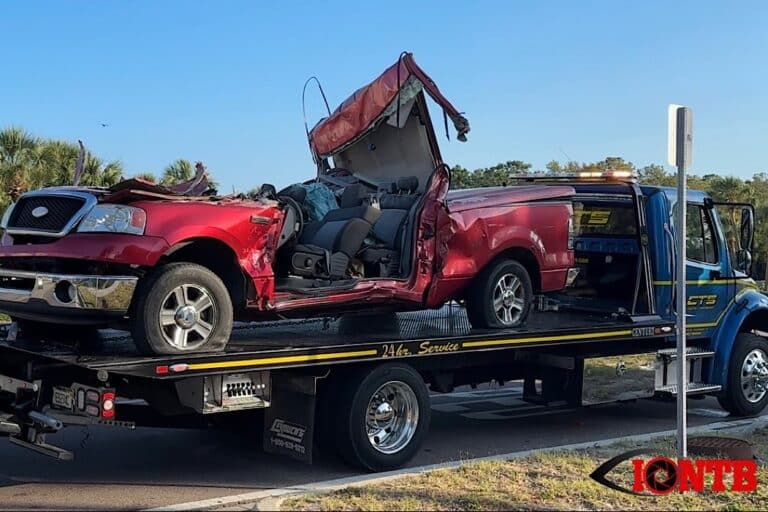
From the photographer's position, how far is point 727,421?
9.55 meters

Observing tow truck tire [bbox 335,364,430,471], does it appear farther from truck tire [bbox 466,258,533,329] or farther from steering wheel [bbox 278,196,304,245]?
steering wheel [bbox 278,196,304,245]

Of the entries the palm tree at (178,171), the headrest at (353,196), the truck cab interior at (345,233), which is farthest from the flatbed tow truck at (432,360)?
the palm tree at (178,171)

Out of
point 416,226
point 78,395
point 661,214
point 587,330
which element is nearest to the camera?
point 78,395

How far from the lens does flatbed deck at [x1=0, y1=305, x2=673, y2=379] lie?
565cm

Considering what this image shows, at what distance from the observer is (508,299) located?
8258mm

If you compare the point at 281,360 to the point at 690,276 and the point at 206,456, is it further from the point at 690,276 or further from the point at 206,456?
the point at 690,276

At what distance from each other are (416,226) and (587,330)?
2.15m

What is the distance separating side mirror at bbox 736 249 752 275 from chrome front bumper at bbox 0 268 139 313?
23.7 feet

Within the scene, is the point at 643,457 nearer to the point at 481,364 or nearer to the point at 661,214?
the point at 481,364

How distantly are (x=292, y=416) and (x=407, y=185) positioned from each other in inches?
108

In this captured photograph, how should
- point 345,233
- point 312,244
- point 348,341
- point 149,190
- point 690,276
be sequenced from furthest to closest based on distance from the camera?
point 690,276 < point 312,244 < point 345,233 < point 348,341 < point 149,190

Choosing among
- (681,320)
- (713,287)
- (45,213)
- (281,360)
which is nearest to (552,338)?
(681,320)

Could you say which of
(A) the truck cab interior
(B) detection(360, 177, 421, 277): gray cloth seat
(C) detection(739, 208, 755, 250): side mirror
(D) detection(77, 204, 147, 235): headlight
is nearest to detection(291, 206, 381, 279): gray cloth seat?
(A) the truck cab interior

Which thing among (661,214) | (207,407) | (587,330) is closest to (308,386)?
(207,407)
